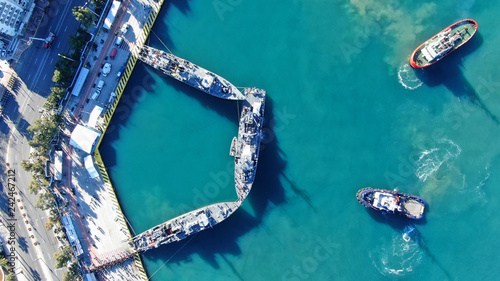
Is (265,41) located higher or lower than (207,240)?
higher

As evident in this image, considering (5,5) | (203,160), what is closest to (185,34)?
(203,160)

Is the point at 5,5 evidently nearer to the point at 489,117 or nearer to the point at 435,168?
the point at 435,168

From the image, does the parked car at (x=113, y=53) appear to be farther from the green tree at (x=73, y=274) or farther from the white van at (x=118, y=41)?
the green tree at (x=73, y=274)

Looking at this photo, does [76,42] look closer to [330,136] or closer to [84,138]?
[84,138]

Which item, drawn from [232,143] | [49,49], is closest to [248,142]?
[232,143]

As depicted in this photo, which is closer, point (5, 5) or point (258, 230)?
point (5, 5)

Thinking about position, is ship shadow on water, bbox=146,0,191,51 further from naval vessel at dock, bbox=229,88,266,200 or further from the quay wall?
naval vessel at dock, bbox=229,88,266,200

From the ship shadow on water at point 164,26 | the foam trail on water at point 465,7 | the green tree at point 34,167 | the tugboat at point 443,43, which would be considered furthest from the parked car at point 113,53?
the foam trail on water at point 465,7

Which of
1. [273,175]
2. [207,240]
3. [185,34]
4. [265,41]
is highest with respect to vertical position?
[265,41]
